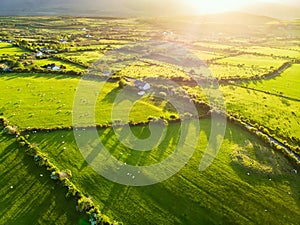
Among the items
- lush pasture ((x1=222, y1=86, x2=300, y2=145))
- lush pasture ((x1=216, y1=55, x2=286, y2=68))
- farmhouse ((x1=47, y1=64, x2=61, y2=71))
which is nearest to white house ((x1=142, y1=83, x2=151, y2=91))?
lush pasture ((x1=222, y1=86, x2=300, y2=145))

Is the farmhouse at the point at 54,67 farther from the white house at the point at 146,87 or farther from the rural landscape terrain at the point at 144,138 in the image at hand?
the white house at the point at 146,87

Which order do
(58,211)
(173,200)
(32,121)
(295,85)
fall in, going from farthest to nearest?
(295,85)
(32,121)
(173,200)
(58,211)

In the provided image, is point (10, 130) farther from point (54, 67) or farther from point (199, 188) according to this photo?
point (54, 67)

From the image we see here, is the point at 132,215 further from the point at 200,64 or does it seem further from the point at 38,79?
the point at 200,64

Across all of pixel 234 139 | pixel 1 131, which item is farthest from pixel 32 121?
pixel 234 139

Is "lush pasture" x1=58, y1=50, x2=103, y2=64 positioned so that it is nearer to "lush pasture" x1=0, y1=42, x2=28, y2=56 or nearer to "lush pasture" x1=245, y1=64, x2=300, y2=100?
"lush pasture" x1=0, y1=42, x2=28, y2=56

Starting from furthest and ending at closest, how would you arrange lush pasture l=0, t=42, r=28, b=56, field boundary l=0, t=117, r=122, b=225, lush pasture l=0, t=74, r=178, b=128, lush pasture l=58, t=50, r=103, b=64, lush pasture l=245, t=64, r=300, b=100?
lush pasture l=0, t=42, r=28, b=56, lush pasture l=58, t=50, r=103, b=64, lush pasture l=245, t=64, r=300, b=100, lush pasture l=0, t=74, r=178, b=128, field boundary l=0, t=117, r=122, b=225

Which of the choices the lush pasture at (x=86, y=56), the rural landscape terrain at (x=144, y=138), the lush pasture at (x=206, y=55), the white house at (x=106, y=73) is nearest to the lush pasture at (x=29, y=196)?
the rural landscape terrain at (x=144, y=138)
